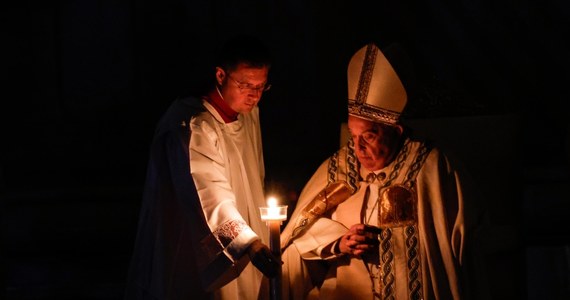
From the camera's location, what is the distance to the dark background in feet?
21.9

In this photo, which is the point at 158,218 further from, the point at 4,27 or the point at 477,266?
the point at 4,27

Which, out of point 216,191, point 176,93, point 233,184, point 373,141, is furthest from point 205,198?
point 176,93

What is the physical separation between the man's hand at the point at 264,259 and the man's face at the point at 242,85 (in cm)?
81

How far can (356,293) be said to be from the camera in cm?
515

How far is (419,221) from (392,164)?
1.11ft

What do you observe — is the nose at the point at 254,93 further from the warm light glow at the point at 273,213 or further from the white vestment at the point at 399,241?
the warm light glow at the point at 273,213

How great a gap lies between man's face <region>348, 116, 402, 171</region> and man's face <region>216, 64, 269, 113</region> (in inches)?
19.2

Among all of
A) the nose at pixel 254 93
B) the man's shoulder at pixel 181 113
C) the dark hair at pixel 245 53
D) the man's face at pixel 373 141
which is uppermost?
the dark hair at pixel 245 53

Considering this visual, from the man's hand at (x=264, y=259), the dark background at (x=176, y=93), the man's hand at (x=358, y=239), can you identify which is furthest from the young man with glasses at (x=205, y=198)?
the dark background at (x=176, y=93)

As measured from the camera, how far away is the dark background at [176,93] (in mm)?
6684

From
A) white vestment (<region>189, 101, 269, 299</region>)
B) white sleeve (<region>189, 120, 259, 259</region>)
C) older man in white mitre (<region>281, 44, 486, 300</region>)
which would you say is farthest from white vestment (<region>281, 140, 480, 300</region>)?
white sleeve (<region>189, 120, 259, 259</region>)

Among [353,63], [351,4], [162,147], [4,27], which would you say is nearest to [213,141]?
[162,147]

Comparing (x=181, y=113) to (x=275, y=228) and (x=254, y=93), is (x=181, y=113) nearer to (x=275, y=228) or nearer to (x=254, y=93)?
(x=254, y=93)

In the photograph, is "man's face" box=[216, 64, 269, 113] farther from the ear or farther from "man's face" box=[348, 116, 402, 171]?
"man's face" box=[348, 116, 402, 171]
